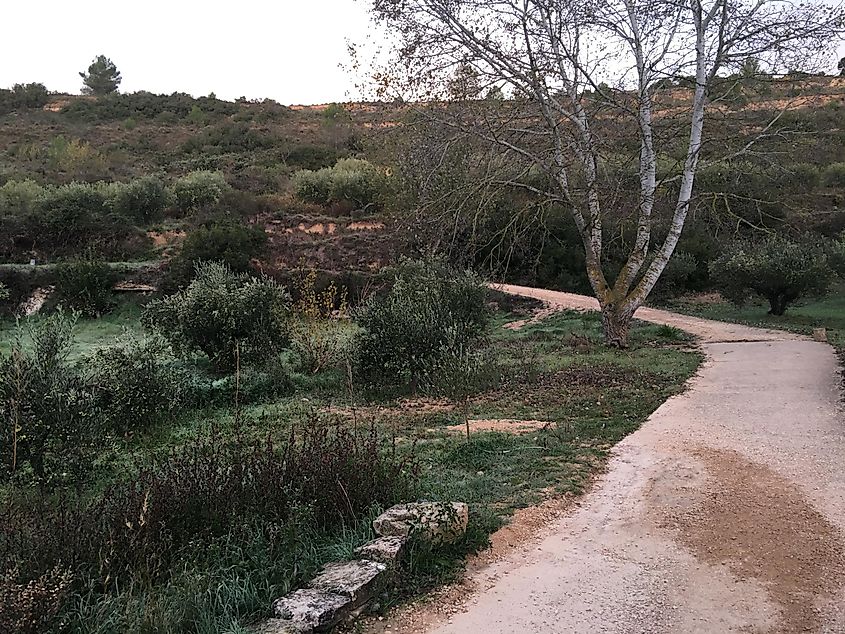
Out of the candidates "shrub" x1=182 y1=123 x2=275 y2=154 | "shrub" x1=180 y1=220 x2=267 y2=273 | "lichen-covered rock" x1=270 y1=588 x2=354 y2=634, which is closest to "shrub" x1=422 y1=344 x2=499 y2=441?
"lichen-covered rock" x1=270 y1=588 x2=354 y2=634

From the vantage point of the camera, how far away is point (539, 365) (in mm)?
11328

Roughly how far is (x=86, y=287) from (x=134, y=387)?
1256 centimetres

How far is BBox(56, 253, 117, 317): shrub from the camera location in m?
19.3

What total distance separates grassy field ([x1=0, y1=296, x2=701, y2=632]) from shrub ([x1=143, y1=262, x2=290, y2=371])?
1000mm

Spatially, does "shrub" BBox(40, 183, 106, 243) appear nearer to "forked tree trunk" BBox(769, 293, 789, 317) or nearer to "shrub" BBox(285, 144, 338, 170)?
"shrub" BBox(285, 144, 338, 170)

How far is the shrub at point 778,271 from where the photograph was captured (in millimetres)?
15906

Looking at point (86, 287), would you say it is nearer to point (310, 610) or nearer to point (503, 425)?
point (503, 425)

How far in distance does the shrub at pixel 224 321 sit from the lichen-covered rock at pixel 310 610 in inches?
287

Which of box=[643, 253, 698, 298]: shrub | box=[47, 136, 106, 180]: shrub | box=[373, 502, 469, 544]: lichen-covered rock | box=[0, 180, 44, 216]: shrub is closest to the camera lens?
box=[373, 502, 469, 544]: lichen-covered rock

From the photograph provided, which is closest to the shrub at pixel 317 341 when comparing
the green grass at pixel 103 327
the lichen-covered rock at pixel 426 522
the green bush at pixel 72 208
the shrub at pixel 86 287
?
the green grass at pixel 103 327

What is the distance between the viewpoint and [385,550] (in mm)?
3926

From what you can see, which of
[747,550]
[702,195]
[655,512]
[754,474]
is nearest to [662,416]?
[754,474]

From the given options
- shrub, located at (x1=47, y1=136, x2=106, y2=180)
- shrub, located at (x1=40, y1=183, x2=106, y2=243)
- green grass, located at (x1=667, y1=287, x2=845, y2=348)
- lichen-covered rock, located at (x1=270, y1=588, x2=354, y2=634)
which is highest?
shrub, located at (x1=47, y1=136, x2=106, y2=180)

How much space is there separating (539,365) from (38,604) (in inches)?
356
